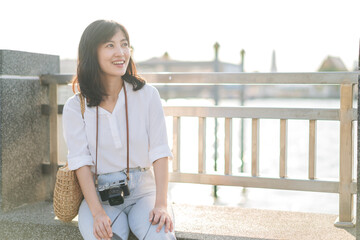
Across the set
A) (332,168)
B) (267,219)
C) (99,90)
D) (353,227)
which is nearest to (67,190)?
(99,90)

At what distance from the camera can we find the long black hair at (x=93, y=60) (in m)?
2.51

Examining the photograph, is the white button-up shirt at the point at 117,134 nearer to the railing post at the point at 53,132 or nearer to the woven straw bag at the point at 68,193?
the woven straw bag at the point at 68,193

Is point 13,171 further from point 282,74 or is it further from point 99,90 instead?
point 282,74

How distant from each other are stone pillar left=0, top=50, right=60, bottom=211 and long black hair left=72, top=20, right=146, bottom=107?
99 cm

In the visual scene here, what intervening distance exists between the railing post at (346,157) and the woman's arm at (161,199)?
1.24m

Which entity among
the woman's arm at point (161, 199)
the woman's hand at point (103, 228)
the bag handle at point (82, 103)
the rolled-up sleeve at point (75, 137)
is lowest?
the woman's hand at point (103, 228)

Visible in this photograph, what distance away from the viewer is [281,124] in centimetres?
326

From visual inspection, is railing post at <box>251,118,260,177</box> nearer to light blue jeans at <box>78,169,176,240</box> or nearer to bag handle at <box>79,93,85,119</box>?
light blue jeans at <box>78,169,176,240</box>

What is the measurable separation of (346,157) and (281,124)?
0.47m

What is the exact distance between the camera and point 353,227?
3.12 m

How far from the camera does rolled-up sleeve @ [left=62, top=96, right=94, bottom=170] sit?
2.54 m

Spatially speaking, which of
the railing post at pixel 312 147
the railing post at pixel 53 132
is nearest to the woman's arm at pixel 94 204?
the railing post at pixel 53 132

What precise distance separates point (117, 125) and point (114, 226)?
53cm

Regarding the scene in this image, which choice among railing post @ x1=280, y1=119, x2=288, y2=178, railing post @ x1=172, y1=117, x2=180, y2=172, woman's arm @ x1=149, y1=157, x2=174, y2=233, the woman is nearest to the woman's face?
the woman
